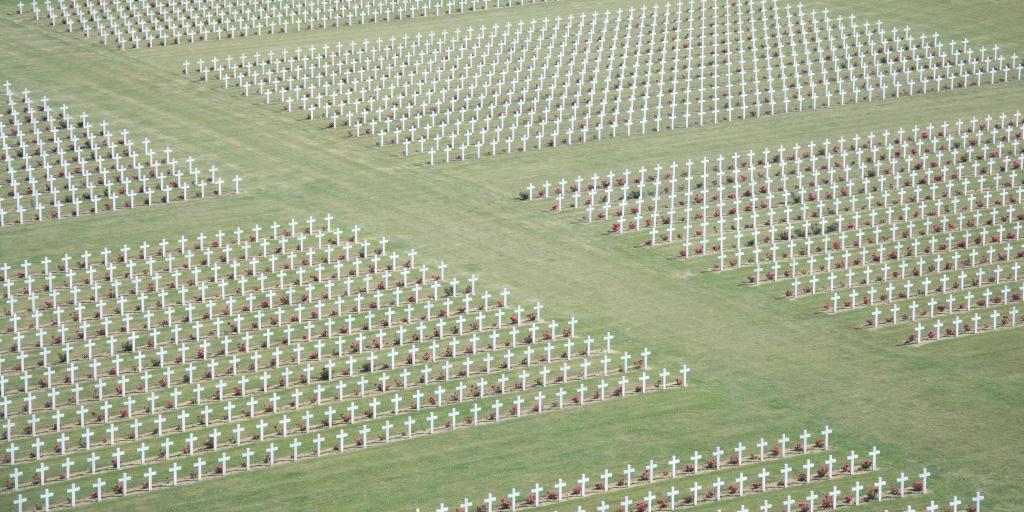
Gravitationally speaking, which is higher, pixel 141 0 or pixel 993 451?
pixel 141 0

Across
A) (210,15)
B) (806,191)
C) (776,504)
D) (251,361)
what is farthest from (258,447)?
(210,15)

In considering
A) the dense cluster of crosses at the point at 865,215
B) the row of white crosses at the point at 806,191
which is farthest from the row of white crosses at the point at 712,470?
the row of white crosses at the point at 806,191

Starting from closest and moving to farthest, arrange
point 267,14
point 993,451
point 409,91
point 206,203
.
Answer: point 993,451 → point 206,203 → point 409,91 → point 267,14

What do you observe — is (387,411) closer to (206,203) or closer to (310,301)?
(310,301)

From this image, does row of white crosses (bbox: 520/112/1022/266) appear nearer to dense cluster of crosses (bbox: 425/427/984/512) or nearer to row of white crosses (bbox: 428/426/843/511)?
row of white crosses (bbox: 428/426/843/511)

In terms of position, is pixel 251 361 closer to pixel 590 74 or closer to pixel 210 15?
pixel 590 74

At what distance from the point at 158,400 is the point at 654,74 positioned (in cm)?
4270

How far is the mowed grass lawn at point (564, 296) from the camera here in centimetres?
4625

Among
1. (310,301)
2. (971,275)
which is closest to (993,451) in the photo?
(971,275)

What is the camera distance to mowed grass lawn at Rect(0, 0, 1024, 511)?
152 ft

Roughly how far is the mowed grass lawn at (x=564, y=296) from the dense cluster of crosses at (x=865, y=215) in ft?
4.53

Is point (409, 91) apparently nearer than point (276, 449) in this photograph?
No

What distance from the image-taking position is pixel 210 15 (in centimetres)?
9744

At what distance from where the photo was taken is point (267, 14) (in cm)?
9944
